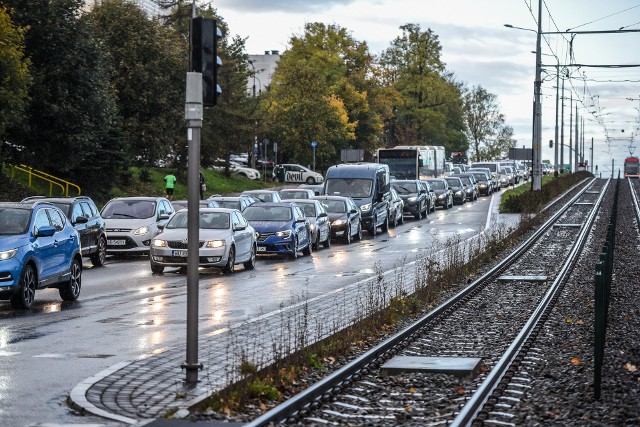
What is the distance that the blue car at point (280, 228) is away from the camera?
3372 centimetres

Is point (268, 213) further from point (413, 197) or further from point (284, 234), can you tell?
point (413, 197)

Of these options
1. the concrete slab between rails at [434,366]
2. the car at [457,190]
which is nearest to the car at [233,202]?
the concrete slab between rails at [434,366]

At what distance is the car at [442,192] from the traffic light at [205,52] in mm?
54995

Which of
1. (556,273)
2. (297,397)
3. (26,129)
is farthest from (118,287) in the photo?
(26,129)

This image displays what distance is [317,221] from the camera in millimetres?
38312

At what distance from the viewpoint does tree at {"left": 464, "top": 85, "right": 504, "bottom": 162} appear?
577 ft

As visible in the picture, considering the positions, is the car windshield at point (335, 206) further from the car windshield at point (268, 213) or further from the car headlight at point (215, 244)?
the car headlight at point (215, 244)

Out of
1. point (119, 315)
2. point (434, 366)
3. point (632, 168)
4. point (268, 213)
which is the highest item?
point (632, 168)

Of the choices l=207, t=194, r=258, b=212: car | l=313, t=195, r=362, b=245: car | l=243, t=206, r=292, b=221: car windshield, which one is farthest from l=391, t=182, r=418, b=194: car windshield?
l=243, t=206, r=292, b=221: car windshield

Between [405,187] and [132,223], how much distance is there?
998 inches

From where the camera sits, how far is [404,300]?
64.0ft

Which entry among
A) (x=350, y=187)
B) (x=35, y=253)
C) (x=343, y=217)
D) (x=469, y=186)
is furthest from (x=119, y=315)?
(x=469, y=186)

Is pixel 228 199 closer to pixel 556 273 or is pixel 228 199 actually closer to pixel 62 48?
pixel 62 48

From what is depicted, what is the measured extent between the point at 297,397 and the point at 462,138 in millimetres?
138968
